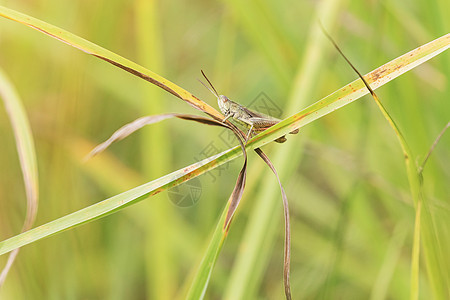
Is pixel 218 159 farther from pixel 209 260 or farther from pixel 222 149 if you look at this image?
pixel 222 149

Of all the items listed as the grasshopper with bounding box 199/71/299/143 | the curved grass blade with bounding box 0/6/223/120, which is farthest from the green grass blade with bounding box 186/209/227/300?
the grasshopper with bounding box 199/71/299/143

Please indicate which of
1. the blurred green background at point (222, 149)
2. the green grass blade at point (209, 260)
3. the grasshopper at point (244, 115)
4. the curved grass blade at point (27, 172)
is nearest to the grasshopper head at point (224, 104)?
the grasshopper at point (244, 115)

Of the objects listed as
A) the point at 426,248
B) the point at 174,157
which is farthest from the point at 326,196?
the point at 426,248

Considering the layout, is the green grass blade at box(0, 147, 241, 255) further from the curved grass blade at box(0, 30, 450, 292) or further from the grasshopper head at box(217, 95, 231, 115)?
the grasshopper head at box(217, 95, 231, 115)

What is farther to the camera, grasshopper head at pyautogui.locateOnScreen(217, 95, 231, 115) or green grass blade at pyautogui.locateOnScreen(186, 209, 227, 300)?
grasshopper head at pyautogui.locateOnScreen(217, 95, 231, 115)

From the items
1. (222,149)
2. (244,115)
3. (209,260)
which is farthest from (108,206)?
(222,149)

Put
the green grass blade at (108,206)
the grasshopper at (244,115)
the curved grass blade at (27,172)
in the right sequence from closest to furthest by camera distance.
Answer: the green grass blade at (108,206)
the curved grass blade at (27,172)
the grasshopper at (244,115)

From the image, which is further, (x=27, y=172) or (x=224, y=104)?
(x=224, y=104)

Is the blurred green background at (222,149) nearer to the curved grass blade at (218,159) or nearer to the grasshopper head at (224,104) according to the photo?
the grasshopper head at (224,104)

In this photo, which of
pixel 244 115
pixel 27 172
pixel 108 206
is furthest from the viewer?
pixel 244 115

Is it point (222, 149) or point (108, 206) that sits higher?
point (222, 149)
